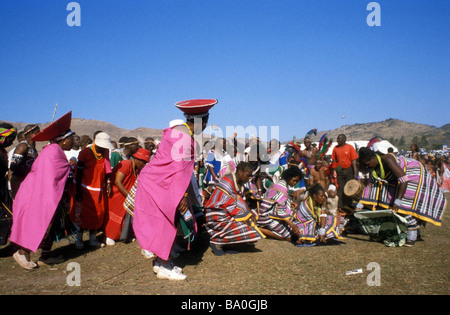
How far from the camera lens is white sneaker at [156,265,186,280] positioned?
4.47 m

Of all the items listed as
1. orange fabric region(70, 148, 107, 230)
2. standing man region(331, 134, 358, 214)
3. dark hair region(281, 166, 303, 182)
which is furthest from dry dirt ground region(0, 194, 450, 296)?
standing man region(331, 134, 358, 214)

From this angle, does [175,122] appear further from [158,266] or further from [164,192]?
[158,266]

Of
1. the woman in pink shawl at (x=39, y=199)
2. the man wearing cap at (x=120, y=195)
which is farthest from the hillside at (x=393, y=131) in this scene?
the woman in pink shawl at (x=39, y=199)

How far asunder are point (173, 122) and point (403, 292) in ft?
12.7

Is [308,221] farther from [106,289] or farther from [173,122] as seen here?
[106,289]

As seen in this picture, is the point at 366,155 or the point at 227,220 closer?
the point at 227,220

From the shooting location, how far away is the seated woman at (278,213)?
21.4ft

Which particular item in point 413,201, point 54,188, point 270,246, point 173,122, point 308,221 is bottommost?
point 270,246

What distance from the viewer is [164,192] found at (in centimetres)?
458

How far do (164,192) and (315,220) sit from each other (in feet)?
10.6

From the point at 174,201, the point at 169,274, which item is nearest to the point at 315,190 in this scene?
the point at 174,201

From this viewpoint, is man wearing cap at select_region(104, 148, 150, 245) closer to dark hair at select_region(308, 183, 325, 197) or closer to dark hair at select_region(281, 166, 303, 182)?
dark hair at select_region(281, 166, 303, 182)
